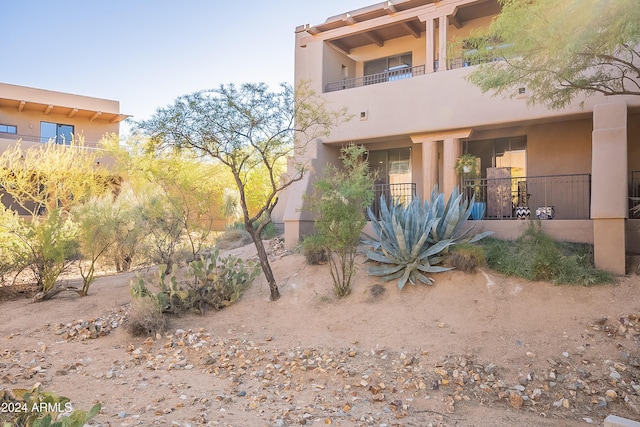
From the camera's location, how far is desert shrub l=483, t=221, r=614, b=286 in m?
8.39

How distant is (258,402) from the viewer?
552cm

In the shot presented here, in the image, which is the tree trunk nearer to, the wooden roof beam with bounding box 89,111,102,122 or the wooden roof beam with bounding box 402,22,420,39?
the wooden roof beam with bounding box 402,22,420,39

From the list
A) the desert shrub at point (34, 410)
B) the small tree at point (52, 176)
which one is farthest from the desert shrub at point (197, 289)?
the small tree at point (52, 176)

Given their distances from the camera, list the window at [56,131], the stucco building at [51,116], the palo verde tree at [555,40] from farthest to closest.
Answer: the window at [56,131]
the stucco building at [51,116]
the palo verde tree at [555,40]

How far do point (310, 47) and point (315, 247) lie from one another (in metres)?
A: 7.03

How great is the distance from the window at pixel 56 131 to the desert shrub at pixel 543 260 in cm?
2396

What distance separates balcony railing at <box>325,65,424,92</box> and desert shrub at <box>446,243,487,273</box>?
6779 millimetres

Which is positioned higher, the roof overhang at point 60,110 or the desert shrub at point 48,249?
the roof overhang at point 60,110

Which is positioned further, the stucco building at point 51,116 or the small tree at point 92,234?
the stucco building at point 51,116

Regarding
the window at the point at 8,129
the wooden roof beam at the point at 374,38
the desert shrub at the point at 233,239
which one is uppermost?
the wooden roof beam at the point at 374,38

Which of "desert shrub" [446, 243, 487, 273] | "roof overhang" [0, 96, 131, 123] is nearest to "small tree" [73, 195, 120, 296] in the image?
"desert shrub" [446, 243, 487, 273]

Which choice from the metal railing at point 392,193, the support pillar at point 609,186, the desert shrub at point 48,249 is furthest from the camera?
the metal railing at point 392,193

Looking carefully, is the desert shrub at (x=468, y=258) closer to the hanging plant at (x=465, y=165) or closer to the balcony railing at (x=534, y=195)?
the balcony railing at (x=534, y=195)

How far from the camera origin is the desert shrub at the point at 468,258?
9180mm
